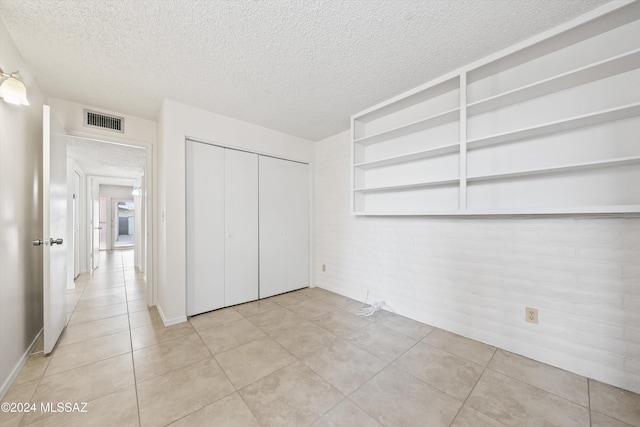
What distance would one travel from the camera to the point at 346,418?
4.41ft

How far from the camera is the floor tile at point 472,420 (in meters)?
1.30

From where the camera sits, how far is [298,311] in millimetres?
2855

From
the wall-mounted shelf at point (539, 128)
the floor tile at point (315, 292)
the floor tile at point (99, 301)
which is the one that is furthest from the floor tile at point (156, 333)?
the wall-mounted shelf at point (539, 128)

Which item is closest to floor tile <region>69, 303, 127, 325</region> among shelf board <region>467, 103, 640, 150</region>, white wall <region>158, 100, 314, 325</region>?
white wall <region>158, 100, 314, 325</region>

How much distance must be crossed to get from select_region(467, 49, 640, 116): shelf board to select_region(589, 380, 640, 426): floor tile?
2047 millimetres

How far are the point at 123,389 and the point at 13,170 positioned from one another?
5.72 ft

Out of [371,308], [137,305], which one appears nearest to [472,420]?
[371,308]

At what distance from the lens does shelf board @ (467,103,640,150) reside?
1433mm

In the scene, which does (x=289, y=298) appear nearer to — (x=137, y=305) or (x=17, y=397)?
(x=137, y=305)

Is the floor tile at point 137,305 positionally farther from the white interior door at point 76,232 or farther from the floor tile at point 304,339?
the white interior door at point 76,232

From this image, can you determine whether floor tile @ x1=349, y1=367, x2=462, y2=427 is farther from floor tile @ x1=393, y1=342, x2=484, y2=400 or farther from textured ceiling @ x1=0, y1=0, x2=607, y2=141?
textured ceiling @ x1=0, y1=0, x2=607, y2=141

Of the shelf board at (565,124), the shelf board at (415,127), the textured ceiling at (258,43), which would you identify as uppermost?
the textured ceiling at (258,43)

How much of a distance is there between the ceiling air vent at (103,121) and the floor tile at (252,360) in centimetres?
284

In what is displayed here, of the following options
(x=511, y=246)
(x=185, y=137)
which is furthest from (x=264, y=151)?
(x=511, y=246)
